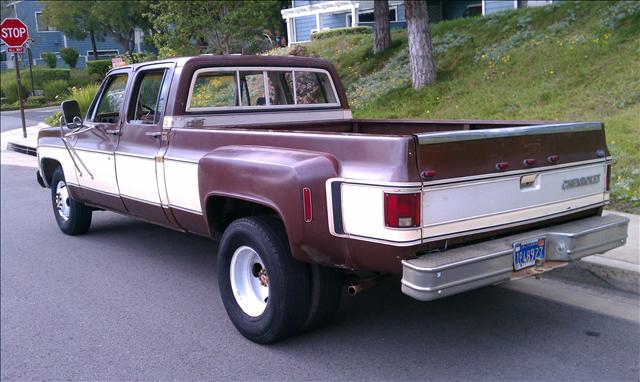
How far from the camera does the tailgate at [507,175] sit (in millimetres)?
3707

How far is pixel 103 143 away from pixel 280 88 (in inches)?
73.6

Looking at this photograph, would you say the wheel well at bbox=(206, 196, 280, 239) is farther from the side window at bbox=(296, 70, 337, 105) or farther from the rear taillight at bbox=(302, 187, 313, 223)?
the side window at bbox=(296, 70, 337, 105)

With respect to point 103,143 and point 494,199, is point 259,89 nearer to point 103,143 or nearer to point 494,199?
point 103,143

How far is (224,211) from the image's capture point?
494cm

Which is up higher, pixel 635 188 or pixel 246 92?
pixel 246 92

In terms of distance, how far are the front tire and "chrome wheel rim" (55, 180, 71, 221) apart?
373cm

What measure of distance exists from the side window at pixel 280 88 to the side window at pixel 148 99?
3.45ft

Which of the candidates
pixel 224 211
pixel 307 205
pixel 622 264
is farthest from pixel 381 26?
pixel 307 205

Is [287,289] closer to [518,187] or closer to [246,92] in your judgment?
[518,187]

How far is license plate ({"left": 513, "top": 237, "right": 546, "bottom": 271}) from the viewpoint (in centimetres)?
396

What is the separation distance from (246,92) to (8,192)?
6866 millimetres

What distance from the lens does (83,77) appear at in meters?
34.9

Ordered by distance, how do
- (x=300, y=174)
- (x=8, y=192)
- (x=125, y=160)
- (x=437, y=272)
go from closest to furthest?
(x=437, y=272)
(x=300, y=174)
(x=125, y=160)
(x=8, y=192)

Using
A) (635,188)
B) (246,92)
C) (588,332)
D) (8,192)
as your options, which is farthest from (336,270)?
(8,192)
